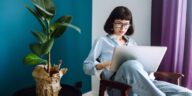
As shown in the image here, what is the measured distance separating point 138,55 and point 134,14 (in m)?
0.91

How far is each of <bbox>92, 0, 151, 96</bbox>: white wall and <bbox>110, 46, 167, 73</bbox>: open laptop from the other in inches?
29.8

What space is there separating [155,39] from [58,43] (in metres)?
0.91

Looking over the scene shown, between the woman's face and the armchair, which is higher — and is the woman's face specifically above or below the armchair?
above

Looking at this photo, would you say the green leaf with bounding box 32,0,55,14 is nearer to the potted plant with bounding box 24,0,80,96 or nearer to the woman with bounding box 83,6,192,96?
the potted plant with bounding box 24,0,80,96

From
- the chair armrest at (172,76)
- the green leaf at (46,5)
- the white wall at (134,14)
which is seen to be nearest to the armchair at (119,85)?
the chair armrest at (172,76)

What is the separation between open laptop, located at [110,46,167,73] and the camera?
1.57m

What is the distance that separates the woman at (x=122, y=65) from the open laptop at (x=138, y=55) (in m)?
0.05

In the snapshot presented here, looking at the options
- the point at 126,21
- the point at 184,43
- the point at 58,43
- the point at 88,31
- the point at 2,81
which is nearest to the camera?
the point at 2,81

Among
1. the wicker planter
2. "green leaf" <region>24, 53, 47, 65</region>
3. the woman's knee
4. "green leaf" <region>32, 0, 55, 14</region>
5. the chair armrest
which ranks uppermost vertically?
"green leaf" <region>32, 0, 55, 14</region>

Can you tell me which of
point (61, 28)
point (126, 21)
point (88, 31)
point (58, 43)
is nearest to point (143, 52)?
point (126, 21)

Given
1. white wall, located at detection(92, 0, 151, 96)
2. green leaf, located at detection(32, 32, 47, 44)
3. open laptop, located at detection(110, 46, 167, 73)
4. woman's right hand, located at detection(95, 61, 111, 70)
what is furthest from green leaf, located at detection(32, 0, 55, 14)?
white wall, located at detection(92, 0, 151, 96)

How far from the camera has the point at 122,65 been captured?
1575 mm

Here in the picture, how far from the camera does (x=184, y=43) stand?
2.19m

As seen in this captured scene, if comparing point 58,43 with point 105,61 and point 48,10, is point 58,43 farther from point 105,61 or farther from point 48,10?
point 48,10
